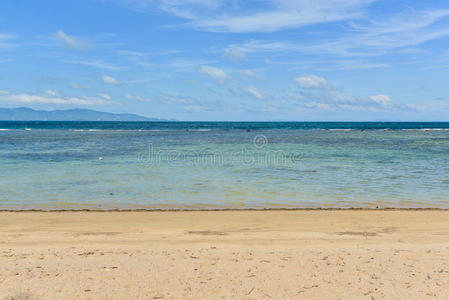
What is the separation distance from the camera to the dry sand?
19.2 feet

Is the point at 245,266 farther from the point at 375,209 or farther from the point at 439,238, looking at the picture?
the point at 375,209

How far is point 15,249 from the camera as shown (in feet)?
26.0

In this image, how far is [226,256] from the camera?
737 cm

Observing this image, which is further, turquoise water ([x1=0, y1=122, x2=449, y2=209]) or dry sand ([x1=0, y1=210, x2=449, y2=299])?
turquoise water ([x1=0, y1=122, x2=449, y2=209])

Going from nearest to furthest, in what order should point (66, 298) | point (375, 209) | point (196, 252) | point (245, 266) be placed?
1. point (66, 298)
2. point (245, 266)
3. point (196, 252)
4. point (375, 209)

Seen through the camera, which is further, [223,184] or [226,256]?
[223,184]

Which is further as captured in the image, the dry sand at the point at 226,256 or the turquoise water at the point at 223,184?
the turquoise water at the point at 223,184

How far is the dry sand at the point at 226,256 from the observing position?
5.86 metres

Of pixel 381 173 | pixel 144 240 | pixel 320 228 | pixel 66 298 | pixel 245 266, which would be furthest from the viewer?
pixel 381 173

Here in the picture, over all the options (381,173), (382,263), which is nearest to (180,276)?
(382,263)

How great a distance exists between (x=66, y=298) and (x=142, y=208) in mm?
6958

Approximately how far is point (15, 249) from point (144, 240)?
2487 mm

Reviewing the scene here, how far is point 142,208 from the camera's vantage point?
12531 mm

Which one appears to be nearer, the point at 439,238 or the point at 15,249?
the point at 15,249
